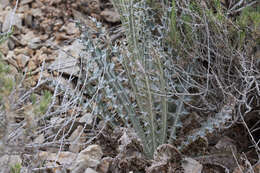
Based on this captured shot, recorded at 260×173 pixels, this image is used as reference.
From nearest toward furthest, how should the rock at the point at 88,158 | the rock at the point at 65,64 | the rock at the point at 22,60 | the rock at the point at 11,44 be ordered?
the rock at the point at 88,158 → the rock at the point at 65,64 → the rock at the point at 22,60 → the rock at the point at 11,44

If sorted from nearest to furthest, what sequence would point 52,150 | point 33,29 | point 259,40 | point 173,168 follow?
1. point 173,168
2. point 259,40
3. point 52,150
4. point 33,29

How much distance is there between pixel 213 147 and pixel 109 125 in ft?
2.07

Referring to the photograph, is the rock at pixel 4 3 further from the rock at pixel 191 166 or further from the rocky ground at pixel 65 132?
the rock at pixel 191 166

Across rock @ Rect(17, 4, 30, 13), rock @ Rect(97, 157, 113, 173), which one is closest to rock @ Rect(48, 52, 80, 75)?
rock @ Rect(17, 4, 30, 13)

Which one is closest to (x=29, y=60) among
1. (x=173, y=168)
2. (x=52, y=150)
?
(x=52, y=150)

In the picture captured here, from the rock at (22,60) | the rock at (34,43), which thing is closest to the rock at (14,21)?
the rock at (34,43)

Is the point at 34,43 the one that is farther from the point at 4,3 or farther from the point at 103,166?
the point at 103,166

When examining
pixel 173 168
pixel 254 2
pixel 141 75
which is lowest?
pixel 173 168

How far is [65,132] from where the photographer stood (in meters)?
2.27

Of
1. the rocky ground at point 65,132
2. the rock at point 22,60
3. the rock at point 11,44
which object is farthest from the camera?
the rock at point 11,44

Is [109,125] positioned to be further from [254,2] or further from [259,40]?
[254,2]

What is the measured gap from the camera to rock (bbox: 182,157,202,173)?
1903mm

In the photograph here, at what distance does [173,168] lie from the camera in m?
1.89

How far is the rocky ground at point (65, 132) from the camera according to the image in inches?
66.2
